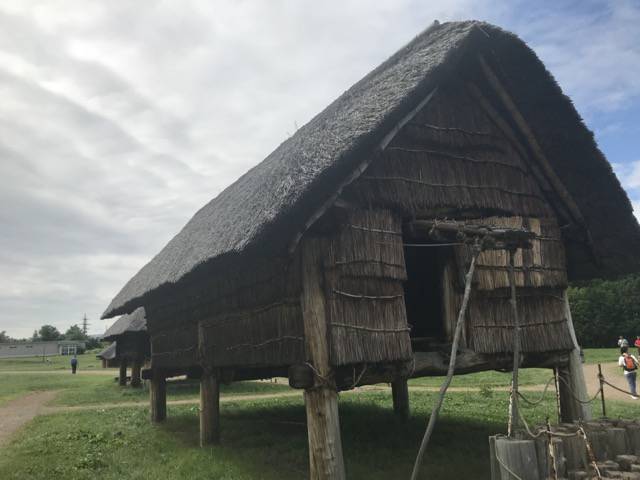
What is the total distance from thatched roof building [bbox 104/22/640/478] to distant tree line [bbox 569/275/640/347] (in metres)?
28.3

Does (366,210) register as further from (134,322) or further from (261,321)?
(134,322)

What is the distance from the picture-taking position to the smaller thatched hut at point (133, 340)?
19967mm

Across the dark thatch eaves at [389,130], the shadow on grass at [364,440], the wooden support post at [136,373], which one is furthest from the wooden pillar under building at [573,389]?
the wooden support post at [136,373]

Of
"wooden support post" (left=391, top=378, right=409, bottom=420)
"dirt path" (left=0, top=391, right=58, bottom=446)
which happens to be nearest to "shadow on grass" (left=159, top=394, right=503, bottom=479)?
"wooden support post" (left=391, top=378, right=409, bottom=420)

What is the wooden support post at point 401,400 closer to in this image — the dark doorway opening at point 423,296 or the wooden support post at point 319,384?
the dark doorway opening at point 423,296

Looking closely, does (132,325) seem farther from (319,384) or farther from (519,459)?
(519,459)

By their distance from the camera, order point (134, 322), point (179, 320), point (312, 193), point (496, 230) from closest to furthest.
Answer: point (496, 230) < point (312, 193) < point (179, 320) < point (134, 322)

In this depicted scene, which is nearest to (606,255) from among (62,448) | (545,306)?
(545,306)

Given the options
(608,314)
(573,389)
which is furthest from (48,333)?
(573,389)

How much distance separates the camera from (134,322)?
2020 cm

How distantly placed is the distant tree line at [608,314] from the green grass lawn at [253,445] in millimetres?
23992

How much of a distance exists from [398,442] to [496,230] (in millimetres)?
4978

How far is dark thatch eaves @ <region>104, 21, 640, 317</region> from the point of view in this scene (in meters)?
5.65

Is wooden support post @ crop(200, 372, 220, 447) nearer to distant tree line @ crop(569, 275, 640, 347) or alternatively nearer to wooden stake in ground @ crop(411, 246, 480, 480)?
wooden stake in ground @ crop(411, 246, 480, 480)
